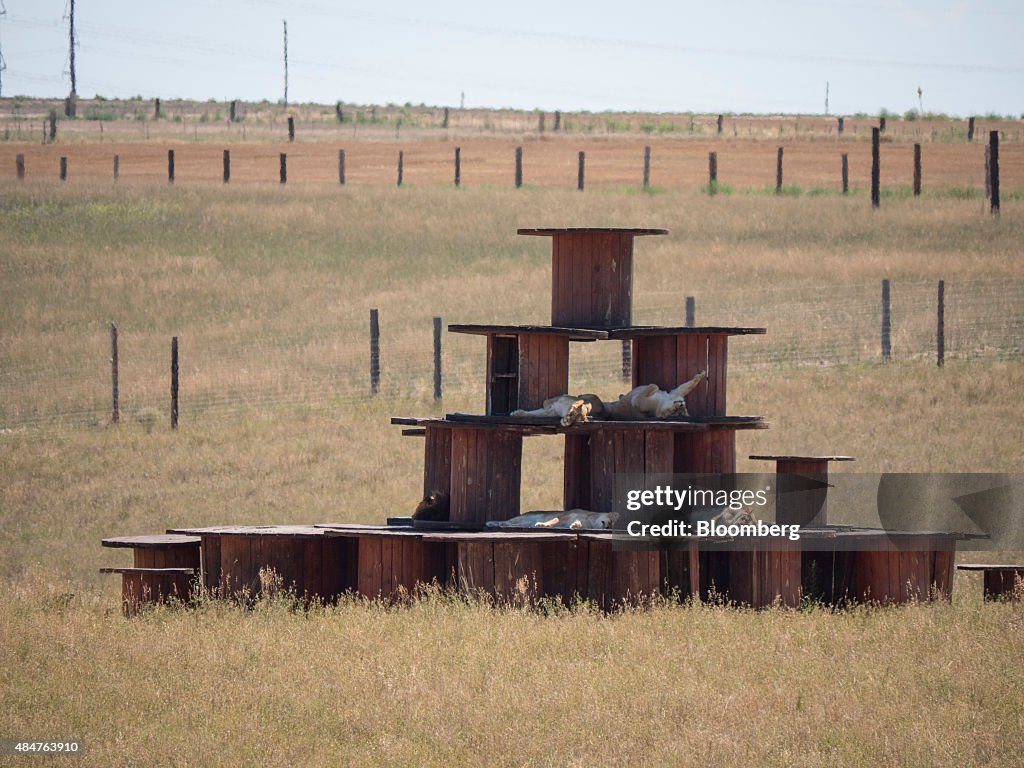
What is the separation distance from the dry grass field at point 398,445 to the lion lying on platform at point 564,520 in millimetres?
1041

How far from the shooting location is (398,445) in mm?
21625

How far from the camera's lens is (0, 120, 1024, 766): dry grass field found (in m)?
8.43

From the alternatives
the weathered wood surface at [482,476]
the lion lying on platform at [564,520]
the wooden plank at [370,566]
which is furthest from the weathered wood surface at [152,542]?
the lion lying on platform at [564,520]

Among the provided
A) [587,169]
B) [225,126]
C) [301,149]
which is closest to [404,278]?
[587,169]

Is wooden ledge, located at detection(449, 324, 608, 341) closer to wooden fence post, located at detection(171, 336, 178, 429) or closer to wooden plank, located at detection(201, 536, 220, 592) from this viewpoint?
wooden plank, located at detection(201, 536, 220, 592)

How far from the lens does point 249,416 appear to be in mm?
24109

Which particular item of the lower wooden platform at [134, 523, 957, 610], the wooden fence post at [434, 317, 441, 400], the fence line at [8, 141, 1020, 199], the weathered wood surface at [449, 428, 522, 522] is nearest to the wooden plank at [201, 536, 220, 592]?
the lower wooden platform at [134, 523, 957, 610]

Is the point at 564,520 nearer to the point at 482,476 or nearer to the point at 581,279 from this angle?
the point at 482,476

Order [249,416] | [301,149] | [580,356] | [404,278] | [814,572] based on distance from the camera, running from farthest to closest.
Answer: [301,149], [404,278], [580,356], [249,416], [814,572]

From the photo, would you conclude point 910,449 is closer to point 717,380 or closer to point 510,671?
point 717,380

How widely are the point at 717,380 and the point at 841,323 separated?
16037 millimetres

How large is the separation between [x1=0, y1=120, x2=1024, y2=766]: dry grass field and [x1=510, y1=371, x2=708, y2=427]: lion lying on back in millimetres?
1767

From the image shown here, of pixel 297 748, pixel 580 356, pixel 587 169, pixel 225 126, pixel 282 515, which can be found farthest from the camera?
pixel 225 126

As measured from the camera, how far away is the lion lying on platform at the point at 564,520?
1182 centimetres
